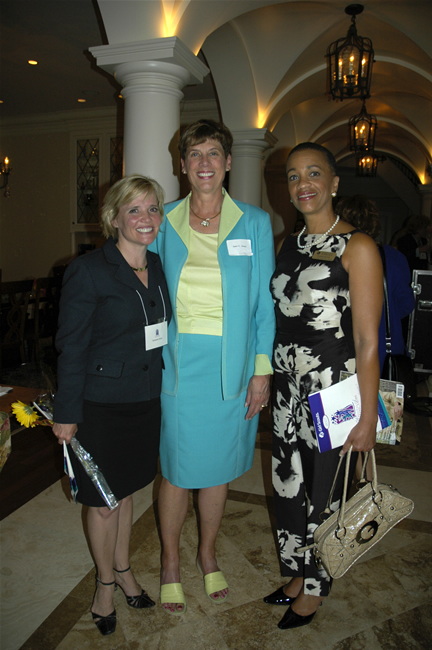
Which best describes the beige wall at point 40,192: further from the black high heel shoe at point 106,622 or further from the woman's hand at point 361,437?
the woman's hand at point 361,437

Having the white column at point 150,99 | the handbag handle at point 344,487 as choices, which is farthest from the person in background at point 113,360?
the white column at point 150,99

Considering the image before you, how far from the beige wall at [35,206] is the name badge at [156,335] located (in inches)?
305

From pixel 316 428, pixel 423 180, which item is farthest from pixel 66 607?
pixel 423 180

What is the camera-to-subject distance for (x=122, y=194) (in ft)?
5.16

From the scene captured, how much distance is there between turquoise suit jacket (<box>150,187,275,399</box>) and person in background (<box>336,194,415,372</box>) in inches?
29.0

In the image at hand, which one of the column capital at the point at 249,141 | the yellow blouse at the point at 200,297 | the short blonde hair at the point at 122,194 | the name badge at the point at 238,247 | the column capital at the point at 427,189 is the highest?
the column capital at the point at 427,189

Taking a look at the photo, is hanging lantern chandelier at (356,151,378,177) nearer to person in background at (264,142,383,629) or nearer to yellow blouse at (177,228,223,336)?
person in background at (264,142,383,629)

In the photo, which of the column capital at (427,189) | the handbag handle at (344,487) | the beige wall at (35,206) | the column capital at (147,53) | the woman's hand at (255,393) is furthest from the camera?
the column capital at (427,189)

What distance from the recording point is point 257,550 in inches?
84.4

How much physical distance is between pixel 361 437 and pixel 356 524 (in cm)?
27

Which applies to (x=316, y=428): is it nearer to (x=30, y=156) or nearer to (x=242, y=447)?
(x=242, y=447)

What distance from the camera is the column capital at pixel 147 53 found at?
8.99ft

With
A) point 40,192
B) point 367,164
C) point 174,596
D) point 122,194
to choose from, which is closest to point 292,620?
point 174,596

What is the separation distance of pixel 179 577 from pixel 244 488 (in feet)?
3.10
